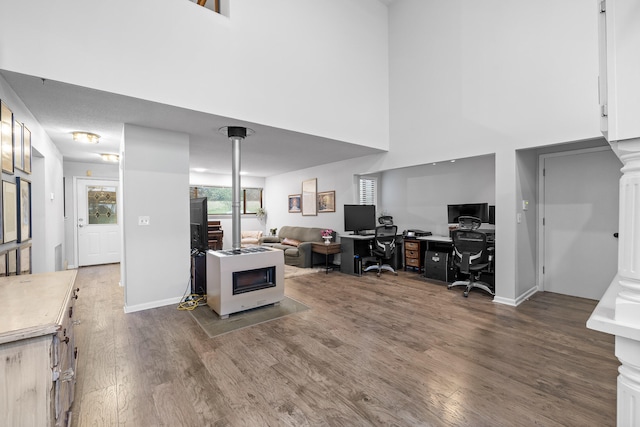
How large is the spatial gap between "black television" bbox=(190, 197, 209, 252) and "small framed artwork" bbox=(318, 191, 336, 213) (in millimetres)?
3276

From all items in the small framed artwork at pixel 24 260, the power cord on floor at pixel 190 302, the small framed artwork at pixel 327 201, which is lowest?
the power cord on floor at pixel 190 302

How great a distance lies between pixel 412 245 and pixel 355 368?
12.2ft

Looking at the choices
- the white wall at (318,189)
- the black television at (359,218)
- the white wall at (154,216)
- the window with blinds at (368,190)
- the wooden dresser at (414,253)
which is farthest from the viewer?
the window with blinds at (368,190)

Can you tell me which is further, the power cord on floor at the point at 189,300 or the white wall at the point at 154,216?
the power cord on floor at the point at 189,300

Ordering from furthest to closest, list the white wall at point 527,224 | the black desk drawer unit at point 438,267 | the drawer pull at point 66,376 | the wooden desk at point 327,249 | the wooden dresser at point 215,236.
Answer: the wooden dresser at point 215,236, the wooden desk at point 327,249, the black desk drawer unit at point 438,267, the white wall at point 527,224, the drawer pull at point 66,376

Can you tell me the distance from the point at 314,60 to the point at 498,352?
14.3 feet

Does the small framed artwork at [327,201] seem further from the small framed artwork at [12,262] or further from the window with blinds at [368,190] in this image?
the small framed artwork at [12,262]

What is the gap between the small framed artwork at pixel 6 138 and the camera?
7.36ft

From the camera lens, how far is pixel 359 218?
19.3 ft

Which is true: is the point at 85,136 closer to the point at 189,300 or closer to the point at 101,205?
the point at 189,300

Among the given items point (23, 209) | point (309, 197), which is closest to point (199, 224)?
point (23, 209)

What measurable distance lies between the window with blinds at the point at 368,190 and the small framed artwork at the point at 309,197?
1237mm

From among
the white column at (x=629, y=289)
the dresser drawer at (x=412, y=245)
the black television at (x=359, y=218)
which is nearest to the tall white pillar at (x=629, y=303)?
the white column at (x=629, y=289)

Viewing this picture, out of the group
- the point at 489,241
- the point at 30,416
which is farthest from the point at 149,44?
the point at 489,241
